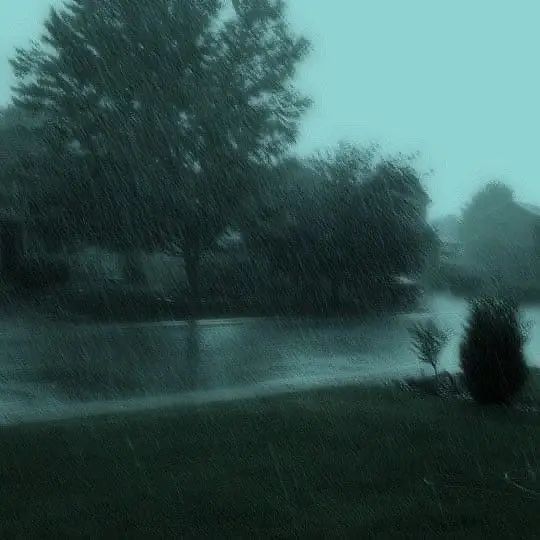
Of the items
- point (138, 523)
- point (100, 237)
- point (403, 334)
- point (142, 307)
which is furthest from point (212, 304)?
point (138, 523)

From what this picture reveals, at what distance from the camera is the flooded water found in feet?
35.4

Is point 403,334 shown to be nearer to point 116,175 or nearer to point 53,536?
point 116,175

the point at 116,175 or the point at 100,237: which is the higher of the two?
the point at 116,175

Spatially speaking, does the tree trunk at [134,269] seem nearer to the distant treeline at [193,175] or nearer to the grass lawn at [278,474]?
the distant treeline at [193,175]

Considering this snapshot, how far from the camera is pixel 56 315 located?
69.9ft

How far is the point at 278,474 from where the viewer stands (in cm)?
607

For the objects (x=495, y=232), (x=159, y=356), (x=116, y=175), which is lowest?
(x=159, y=356)

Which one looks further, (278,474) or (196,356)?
(196,356)

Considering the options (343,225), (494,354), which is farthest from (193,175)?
(494,354)

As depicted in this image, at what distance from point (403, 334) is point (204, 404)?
373 inches

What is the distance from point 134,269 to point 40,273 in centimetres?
285

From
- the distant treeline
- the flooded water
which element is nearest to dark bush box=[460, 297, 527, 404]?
the flooded water

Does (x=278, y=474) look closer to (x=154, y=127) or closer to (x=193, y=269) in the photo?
(x=193, y=269)

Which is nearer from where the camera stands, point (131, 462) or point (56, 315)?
point (131, 462)
